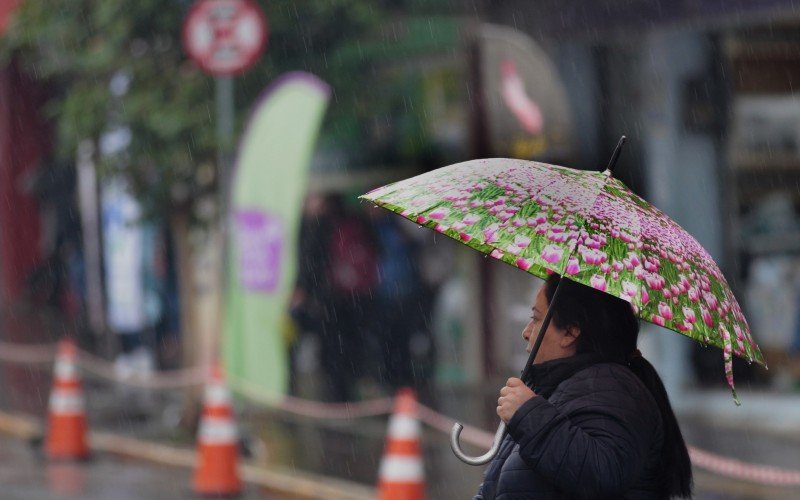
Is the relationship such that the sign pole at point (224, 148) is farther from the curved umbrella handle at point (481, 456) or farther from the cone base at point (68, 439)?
the curved umbrella handle at point (481, 456)

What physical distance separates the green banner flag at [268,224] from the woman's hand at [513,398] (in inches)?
359

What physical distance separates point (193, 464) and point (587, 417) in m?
8.17

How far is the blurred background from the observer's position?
12.6 metres

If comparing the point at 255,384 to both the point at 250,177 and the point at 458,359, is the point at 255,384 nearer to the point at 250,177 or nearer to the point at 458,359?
the point at 250,177

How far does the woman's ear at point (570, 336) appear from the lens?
3.78 m

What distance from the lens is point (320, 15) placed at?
13164 millimetres

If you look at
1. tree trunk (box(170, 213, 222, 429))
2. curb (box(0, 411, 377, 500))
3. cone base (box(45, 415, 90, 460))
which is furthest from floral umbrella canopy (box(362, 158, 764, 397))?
tree trunk (box(170, 213, 222, 429))

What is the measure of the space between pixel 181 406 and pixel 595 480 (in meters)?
10.9

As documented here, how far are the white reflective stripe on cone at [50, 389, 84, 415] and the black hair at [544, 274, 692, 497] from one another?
8673 millimetres

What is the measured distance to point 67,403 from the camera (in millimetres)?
11867

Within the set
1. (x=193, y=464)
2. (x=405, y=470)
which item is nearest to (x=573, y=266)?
(x=405, y=470)

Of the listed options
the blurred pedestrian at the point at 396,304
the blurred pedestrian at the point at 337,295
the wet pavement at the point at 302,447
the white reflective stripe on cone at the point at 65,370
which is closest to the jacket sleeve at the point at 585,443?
the wet pavement at the point at 302,447

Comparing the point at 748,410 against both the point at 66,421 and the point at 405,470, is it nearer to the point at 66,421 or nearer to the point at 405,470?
the point at 405,470

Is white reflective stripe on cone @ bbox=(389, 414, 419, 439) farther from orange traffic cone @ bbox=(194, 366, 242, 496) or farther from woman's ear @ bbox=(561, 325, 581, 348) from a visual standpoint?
woman's ear @ bbox=(561, 325, 581, 348)
